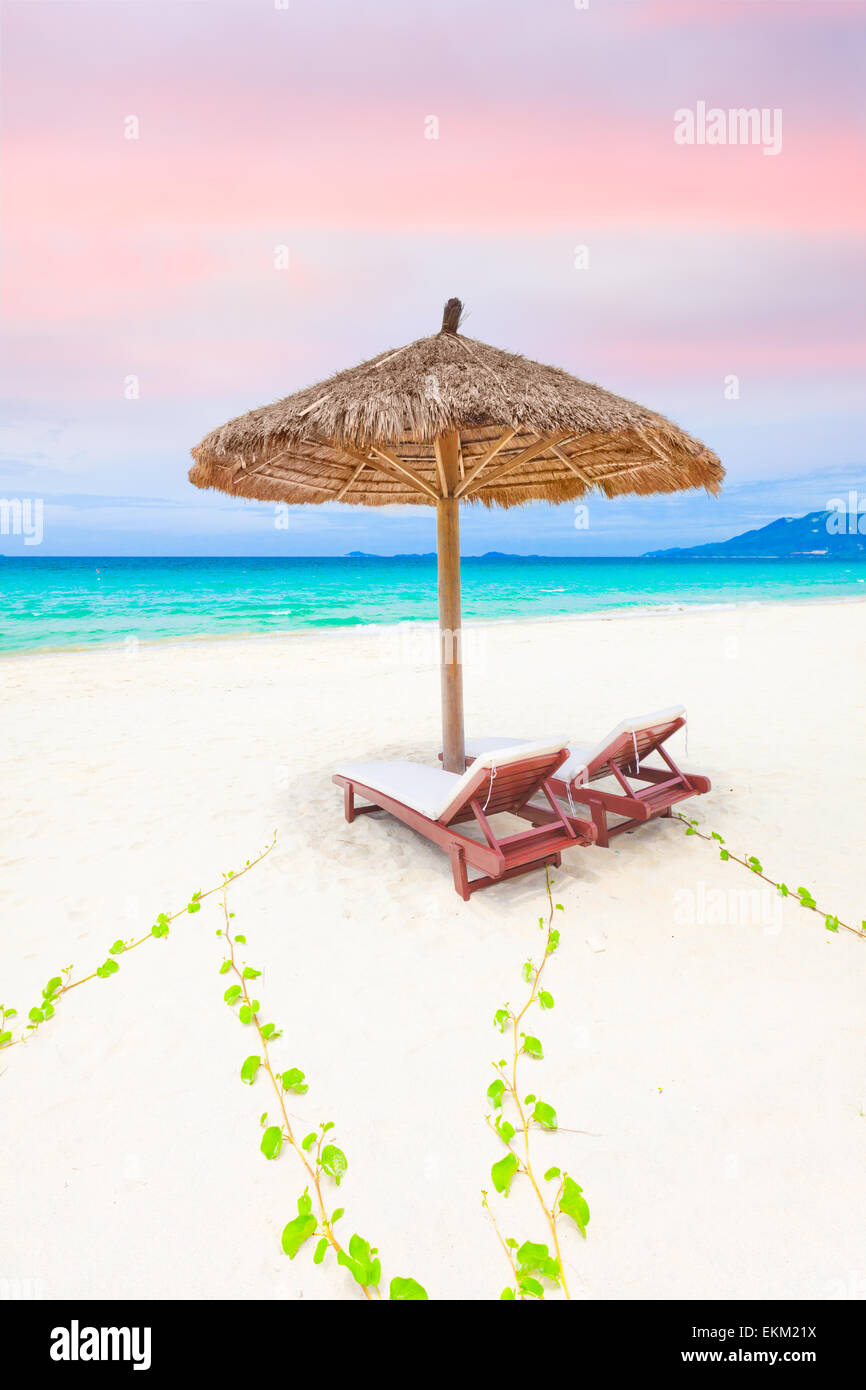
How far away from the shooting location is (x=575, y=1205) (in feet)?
5.11

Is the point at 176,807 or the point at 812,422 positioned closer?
the point at 176,807

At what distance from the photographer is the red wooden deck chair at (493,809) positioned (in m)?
2.97

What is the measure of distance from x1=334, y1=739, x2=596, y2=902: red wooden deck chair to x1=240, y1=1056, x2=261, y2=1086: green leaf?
126 centimetres

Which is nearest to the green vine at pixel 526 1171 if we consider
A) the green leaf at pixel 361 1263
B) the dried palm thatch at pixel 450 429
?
the green leaf at pixel 361 1263

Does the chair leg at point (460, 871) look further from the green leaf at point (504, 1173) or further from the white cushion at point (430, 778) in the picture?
the green leaf at point (504, 1173)

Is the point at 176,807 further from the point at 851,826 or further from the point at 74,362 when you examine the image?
the point at 74,362

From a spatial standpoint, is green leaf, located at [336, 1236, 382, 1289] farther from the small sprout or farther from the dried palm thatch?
the dried palm thatch

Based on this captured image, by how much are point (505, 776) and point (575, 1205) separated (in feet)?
5.85

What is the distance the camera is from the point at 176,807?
442 centimetres

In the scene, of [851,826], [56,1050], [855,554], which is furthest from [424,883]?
[855,554]

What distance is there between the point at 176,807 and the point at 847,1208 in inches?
163

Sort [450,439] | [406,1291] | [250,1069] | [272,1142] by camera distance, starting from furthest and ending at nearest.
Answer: [450,439]
[250,1069]
[272,1142]
[406,1291]

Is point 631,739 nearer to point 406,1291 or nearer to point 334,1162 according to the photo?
point 334,1162

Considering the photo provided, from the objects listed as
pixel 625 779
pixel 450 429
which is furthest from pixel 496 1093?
pixel 450 429
